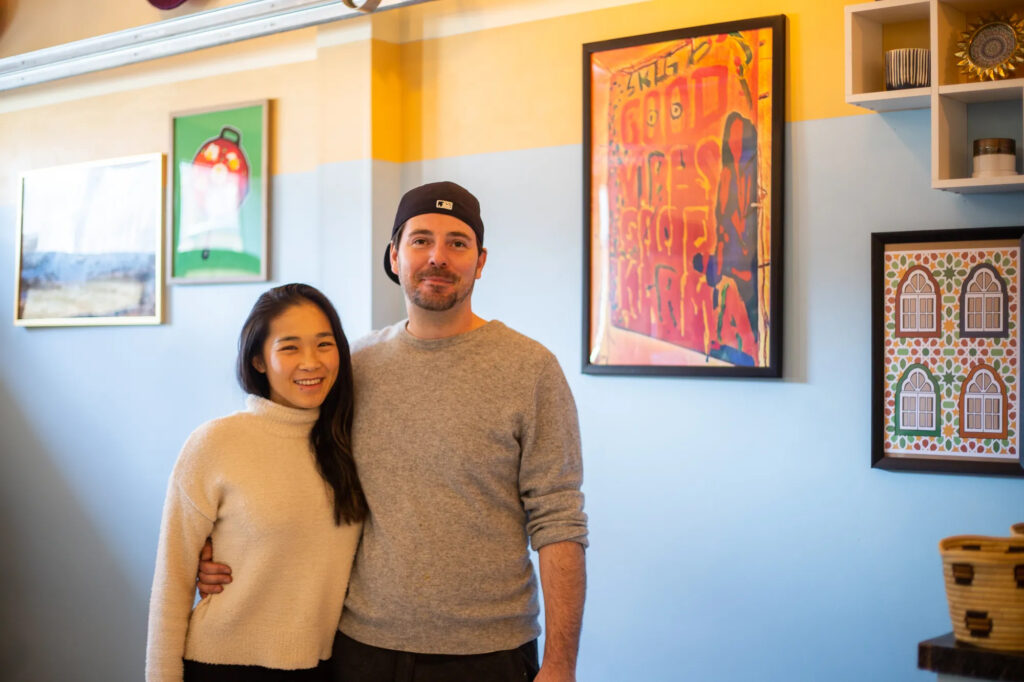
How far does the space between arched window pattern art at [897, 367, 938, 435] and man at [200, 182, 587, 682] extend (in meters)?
1.19

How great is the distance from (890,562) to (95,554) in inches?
142

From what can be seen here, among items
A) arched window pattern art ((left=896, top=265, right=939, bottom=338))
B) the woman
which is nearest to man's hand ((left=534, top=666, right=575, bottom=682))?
the woman

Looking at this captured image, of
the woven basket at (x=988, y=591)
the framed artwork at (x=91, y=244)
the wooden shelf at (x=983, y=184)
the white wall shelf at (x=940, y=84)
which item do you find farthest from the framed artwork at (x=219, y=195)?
the woven basket at (x=988, y=591)

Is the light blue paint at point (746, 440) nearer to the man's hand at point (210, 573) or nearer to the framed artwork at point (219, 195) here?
the framed artwork at point (219, 195)

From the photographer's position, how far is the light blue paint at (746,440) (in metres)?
2.94

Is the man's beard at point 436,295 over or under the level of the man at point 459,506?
over

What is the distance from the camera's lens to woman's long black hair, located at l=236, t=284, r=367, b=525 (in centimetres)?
220

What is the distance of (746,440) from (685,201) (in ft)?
2.46

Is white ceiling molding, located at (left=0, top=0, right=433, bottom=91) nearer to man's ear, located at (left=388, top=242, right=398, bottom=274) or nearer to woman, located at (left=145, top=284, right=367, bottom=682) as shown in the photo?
man's ear, located at (left=388, top=242, right=398, bottom=274)

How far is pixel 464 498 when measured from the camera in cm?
213

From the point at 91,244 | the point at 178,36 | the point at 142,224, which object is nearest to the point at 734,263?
the point at 178,36

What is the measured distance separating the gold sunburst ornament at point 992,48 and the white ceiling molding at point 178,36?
167cm

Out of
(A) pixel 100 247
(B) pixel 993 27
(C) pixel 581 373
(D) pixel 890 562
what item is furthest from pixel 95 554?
(B) pixel 993 27

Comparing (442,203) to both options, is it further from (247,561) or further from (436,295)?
(247,561)
